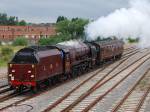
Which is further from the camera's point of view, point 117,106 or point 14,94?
point 14,94

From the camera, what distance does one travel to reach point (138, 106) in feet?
67.7

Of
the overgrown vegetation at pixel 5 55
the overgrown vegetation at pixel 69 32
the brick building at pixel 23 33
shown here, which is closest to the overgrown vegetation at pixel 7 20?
the brick building at pixel 23 33

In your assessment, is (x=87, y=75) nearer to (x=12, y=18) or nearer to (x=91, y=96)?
(x=91, y=96)

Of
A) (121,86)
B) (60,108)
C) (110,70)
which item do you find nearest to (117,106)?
(60,108)

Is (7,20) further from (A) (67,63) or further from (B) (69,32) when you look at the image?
(A) (67,63)

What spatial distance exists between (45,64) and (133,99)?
5.40 m

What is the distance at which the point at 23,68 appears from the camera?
2475 centimetres

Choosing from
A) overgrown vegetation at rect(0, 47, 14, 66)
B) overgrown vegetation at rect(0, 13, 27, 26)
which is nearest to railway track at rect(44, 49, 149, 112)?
overgrown vegetation at rect(0, 47, 14, 66)

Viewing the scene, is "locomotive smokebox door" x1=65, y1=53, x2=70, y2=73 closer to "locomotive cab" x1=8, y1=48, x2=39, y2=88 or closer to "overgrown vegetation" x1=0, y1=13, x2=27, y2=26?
"locomotive cab" x1=8, y1=48, x2=39, y2=88

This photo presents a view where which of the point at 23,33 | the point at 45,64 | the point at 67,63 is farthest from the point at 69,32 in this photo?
the point at 23,33

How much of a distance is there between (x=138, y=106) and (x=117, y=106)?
0.90 meters

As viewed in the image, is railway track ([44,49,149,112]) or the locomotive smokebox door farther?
the locomotive smokebox door

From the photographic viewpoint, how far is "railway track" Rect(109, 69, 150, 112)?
804 inches

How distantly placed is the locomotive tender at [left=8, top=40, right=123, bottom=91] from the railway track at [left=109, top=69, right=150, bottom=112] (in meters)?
4.55
